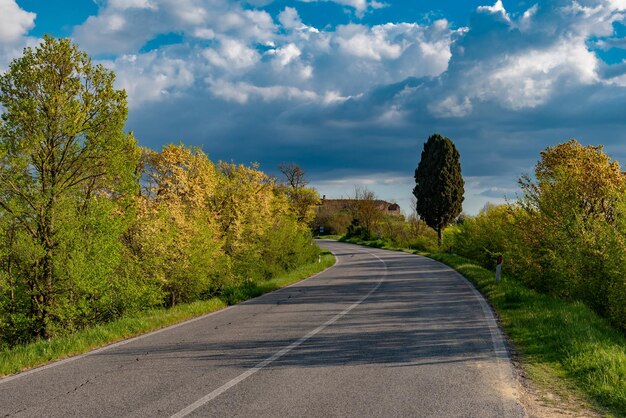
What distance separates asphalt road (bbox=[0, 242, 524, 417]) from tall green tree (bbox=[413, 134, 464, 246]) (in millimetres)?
37724

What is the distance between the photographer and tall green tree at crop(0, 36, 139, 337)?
12.7 meters

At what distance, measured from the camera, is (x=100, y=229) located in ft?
44.0

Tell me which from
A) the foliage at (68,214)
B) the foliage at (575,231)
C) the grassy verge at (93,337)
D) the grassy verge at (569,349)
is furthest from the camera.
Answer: the foliage at (68,214)

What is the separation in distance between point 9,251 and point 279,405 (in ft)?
34.0

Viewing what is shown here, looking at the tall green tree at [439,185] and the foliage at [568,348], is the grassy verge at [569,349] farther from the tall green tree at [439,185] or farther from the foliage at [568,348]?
the tall green tree at [439,185]

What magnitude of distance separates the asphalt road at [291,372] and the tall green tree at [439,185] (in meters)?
37.7

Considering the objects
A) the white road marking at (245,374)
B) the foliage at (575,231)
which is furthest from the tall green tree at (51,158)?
the foliage at (575,231)

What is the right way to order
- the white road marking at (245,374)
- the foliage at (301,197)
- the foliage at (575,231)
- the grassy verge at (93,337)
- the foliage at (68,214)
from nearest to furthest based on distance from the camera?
1. the white road marking at (245,374)
2. the grassy verge at (93,337)
3. the foliage at (575,231)
4. the foliage at (68,214)
5. the foliage at (301,197)

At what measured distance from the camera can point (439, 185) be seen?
48406 mm

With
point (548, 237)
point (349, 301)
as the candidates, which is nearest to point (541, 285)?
point (548, 237)

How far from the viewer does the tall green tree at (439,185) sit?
48219mm

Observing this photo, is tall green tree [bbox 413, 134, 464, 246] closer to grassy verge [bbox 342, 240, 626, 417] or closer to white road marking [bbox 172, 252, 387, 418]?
grassy verge [bbox 342, 240, 626, 417]

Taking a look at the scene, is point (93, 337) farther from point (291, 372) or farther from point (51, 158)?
point (51, 158)

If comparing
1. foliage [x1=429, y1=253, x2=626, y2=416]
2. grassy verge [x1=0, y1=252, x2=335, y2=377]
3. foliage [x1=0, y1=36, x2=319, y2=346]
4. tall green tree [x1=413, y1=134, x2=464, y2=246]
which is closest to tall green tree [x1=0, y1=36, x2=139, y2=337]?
foliage [x1=0, y1=36, x2=319, y2=346]
